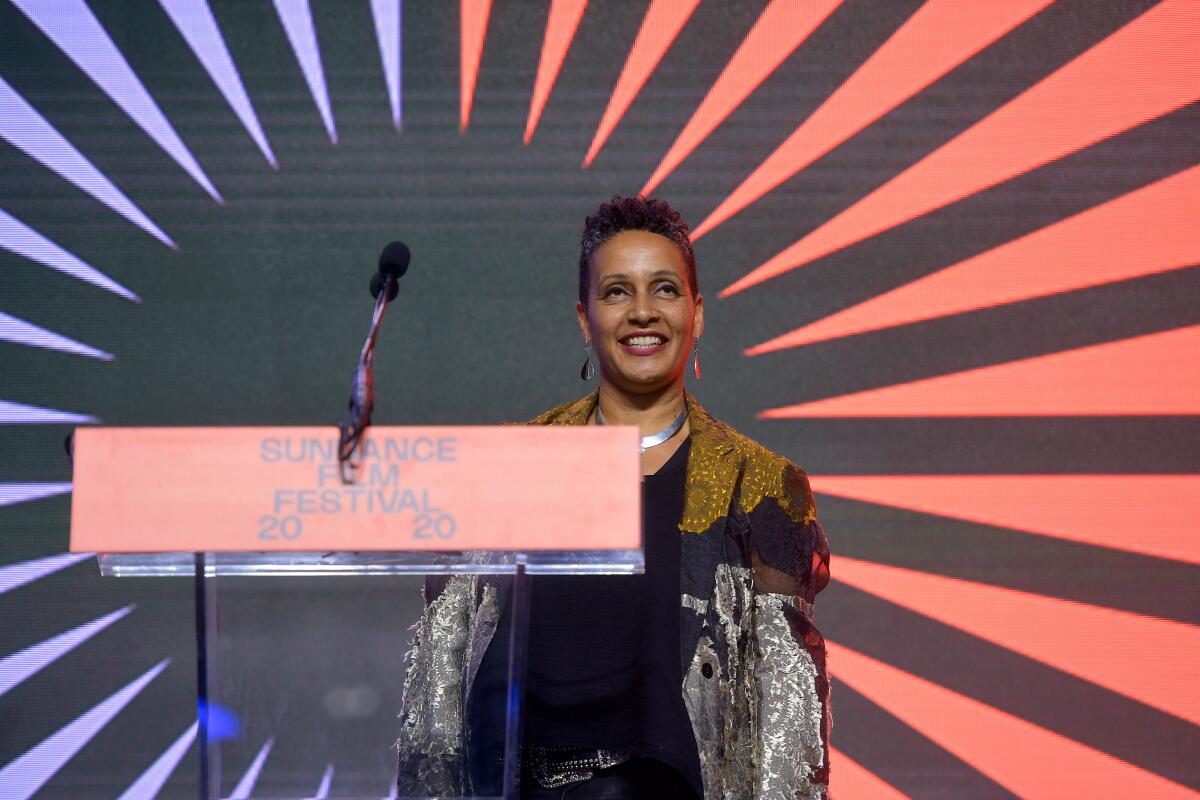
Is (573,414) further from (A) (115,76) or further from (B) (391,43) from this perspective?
(A) (115,76)

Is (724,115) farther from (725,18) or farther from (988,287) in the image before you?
(988,287)

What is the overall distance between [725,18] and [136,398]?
5.19ft

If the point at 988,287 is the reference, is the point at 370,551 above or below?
below

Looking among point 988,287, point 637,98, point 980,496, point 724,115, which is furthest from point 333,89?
point 980,496

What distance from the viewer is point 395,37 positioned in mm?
2684

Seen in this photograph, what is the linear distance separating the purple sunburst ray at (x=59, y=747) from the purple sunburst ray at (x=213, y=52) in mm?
1205

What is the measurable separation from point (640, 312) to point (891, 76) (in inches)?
53.0

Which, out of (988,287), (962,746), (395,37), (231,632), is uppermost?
(395,37)

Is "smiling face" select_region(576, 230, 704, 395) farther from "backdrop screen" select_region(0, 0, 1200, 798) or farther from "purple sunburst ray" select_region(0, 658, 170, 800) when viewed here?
"purple sunburst ray" select_region(0, 658, 170, 800)

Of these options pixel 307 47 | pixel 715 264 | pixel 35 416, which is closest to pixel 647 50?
pixel 715 264

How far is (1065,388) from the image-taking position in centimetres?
263

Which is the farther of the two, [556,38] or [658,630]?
[556,38]

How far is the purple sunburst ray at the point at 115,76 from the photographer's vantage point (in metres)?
2.69

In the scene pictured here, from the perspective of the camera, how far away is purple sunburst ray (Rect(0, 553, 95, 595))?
8.72 ft
